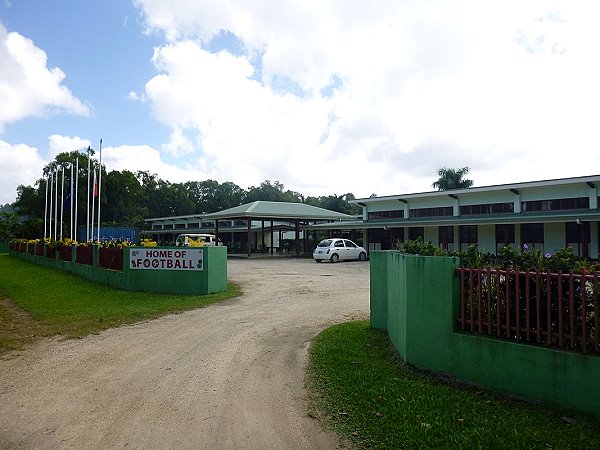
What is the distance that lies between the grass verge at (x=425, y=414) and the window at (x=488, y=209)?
80.0ft

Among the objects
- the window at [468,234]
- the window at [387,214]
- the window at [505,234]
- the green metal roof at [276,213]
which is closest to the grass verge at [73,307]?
the green metal roof at [276,213]

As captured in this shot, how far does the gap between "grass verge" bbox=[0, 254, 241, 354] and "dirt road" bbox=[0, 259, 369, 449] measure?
2.61 ft

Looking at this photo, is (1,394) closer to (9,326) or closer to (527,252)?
(9,326)

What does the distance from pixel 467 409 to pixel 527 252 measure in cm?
196

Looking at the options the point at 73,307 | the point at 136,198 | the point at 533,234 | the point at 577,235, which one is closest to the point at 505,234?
the point at 533,234

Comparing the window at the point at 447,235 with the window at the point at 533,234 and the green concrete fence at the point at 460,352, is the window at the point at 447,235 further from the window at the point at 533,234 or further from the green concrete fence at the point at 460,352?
the green concrete fence at the point at 460,352

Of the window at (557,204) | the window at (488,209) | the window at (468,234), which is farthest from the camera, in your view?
the window at (468,234)

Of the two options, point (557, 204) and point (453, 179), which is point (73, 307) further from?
point (453, 179)

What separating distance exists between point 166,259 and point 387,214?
23.6 metres

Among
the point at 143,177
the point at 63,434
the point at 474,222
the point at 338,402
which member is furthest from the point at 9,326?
the point at 143,177

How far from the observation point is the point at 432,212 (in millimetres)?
31109

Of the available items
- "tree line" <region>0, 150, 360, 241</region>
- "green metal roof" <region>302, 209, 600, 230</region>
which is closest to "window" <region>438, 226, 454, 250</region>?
"green metal roof" <region>302, 209, 600, 230</region>

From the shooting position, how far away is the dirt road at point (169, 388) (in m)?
3.98

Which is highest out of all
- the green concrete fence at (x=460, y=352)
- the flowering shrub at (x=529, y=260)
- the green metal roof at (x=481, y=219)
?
the green metal roof at (x=481, y=219)
